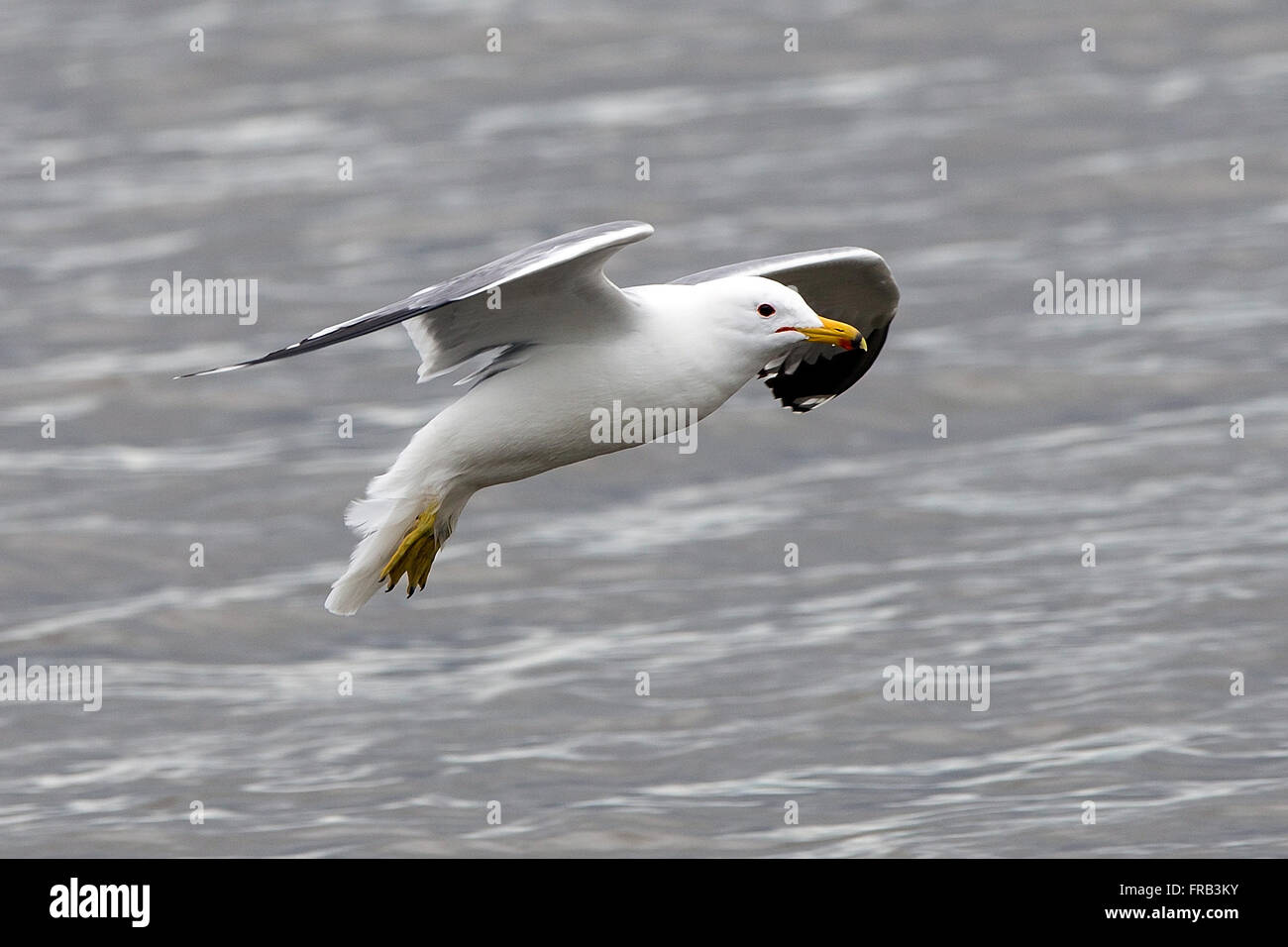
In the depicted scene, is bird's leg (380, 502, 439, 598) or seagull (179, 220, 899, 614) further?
bird's leg (380, 502, 439, 598)

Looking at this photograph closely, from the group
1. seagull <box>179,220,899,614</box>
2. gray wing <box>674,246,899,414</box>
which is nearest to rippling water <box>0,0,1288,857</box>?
gray wing <box>674,246,899,414</box>

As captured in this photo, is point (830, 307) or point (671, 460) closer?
point (830, 307)

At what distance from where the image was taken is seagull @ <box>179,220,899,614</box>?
34.5 feet

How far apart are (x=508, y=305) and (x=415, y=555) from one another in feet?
4.90

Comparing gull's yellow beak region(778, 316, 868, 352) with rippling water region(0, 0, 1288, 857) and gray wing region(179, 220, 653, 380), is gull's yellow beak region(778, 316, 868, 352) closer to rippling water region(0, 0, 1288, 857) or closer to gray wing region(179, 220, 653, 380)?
gray wing region(179, 220, 653, 380)

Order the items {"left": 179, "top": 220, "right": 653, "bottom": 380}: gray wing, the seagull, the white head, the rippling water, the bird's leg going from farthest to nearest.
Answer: the rippling water, the bird's leg, the white head, the seagull, {"left": 179, "top": 220, "right": 653, "bottom": 380}: gray wing

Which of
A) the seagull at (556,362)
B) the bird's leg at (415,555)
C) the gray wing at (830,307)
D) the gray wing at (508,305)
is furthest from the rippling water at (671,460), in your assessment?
the gray wing at (508,305)

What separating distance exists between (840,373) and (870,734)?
20.4 feet

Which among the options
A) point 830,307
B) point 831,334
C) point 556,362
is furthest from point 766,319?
point 830,307

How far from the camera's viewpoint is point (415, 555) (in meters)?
11.4

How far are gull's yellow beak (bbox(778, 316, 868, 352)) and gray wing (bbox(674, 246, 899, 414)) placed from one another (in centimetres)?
128

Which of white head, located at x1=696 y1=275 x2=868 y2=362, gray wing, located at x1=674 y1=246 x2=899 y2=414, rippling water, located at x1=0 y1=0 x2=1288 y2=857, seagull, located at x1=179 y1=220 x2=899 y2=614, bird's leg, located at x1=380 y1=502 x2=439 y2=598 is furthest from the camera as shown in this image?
rippling water, located at x1=0 y1=0 x2=1288 y2=857

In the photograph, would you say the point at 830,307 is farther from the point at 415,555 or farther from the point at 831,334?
the point at 415,555

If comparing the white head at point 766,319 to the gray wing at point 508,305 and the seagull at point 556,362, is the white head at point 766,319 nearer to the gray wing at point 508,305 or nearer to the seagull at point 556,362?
the seagull at point 556,362
